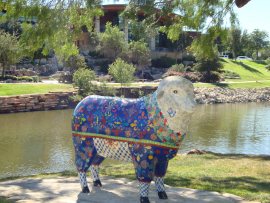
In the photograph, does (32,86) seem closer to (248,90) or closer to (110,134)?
(110,134)

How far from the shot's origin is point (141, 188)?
13.0ft

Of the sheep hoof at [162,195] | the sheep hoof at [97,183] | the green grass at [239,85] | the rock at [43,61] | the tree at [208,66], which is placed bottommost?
the sheep hoof at [97,183]

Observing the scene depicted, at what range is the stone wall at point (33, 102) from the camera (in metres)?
20.2

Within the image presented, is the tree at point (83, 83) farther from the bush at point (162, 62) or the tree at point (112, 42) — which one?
the bush at point (162, 62)

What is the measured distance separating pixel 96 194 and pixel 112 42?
1462 inches

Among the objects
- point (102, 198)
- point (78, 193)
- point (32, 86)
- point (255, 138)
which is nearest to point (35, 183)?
point (78, 193)

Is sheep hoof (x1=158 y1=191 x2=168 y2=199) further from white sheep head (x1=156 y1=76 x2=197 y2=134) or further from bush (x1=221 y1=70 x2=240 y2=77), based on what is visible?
bush (x1=221 y1=70 x2=240 y2=77)

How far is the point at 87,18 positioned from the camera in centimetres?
813

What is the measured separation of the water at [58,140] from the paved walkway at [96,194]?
332cm

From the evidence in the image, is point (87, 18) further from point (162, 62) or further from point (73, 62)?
point (162, 62)

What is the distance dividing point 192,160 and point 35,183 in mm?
4519

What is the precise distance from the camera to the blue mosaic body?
3.94 metres

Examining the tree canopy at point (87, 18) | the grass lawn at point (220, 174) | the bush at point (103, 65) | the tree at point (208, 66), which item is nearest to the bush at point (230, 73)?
the tree at point (208, 66)

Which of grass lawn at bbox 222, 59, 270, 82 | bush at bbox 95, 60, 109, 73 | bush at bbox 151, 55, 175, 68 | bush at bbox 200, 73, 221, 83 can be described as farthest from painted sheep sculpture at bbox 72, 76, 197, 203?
bush at bbox 151, 55, 175, 68
